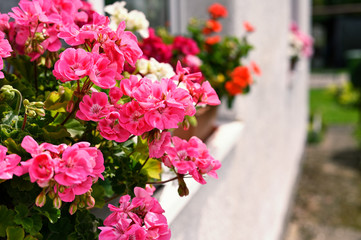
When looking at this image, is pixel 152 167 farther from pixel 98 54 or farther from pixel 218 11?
pixel 218 11

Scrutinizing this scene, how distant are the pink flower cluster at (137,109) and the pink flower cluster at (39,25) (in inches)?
7.2

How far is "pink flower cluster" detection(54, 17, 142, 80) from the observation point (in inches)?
29.2

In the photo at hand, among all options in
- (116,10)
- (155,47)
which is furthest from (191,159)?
(155,47)

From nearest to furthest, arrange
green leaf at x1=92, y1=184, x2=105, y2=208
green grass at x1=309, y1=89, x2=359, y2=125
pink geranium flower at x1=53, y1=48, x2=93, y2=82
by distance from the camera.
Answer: pink geranium flower at x1=53, y1=48, x2=93, y2=82, green leaf at x1=92, y1=184, x2=105, y2=208, green grass at x1=309, y1=89, x2=359, y2=125

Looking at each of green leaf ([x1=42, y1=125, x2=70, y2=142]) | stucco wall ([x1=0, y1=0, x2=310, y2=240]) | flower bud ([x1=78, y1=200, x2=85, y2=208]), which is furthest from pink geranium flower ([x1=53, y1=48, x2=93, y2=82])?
stucco wall ([x1=0, y1=0, x2=310, y2=240])

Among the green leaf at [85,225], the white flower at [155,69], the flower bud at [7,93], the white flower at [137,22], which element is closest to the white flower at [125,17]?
the white flower at [137,22]

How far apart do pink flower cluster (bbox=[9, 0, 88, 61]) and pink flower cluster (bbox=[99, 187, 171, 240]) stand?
1.21 feet

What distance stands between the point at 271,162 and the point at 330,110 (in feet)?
28.4

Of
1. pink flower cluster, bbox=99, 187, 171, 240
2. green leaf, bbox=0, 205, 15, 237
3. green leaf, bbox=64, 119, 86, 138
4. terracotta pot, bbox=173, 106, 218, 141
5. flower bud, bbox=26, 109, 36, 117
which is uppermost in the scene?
flower bud, bbox=26, 109, 36, 117

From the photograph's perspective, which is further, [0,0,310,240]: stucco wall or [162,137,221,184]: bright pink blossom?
[0,0,310,240]: stucco wall

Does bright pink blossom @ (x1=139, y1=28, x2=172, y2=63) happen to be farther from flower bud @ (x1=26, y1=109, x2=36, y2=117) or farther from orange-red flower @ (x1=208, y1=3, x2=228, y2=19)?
flower bud @ (x1=26, y1=109, x2=36, y2=117)

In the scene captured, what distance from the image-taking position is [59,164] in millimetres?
647

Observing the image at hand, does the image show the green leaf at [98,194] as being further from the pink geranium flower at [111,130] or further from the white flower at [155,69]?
the white flower at [155,69]

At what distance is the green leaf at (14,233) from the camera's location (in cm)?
75
